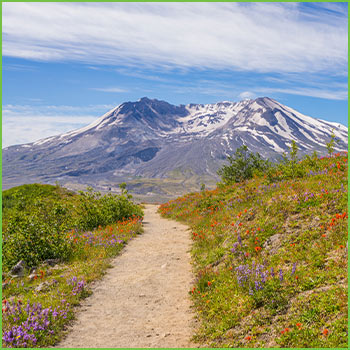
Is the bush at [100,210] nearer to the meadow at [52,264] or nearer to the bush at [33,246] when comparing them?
the meadow at [52,264]

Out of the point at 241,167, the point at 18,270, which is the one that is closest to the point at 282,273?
the point at 18,270

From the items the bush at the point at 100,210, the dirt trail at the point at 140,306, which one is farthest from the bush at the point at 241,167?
the dirt trail at the point at 140,306

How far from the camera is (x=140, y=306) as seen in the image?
1025 centimetres

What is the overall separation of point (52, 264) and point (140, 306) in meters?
6.11

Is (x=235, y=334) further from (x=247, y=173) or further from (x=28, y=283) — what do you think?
(x=247, y=173)

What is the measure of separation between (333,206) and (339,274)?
4038 millimetres

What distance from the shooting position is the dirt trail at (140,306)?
26.7 feet

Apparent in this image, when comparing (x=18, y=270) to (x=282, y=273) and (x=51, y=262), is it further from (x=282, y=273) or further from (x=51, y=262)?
(x=282, y=273)

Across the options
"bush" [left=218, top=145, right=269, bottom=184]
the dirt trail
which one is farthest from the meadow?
"bush" [left=218, top=145, right=269, bottom=184]

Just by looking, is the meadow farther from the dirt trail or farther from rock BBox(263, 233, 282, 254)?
rock BBox(263, 233, 282, 254)

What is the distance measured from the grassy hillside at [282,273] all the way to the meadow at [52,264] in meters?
3.85

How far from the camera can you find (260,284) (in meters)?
8.70

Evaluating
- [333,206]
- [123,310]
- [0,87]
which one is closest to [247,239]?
[333,206]

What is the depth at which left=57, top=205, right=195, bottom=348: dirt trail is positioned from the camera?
8141mm
